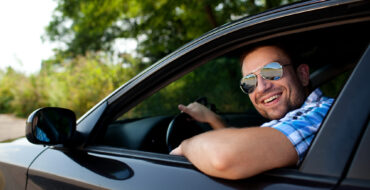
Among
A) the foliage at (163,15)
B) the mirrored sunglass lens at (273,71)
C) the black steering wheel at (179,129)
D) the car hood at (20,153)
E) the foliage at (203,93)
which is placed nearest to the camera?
the mirrored sunglass lens at (273,71)

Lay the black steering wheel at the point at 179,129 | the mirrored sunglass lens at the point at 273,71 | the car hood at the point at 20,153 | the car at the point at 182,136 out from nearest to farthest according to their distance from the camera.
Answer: the car at the point at 182,136
the mirrored sunglass lens at the point at 273,71
the car hood at the point at 20,153
the black steering wheel at the point at 179,129

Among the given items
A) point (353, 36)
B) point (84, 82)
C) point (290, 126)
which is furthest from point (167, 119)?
point (84, 82)

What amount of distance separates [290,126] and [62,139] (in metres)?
1.16

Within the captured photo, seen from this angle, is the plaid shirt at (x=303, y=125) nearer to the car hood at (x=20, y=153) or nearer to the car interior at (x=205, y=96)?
the car interior at (x=205, y=96)

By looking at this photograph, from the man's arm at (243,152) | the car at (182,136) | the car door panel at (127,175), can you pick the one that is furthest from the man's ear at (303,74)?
the car door panel at (127,175)

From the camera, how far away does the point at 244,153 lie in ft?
3.32

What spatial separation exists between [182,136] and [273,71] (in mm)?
787

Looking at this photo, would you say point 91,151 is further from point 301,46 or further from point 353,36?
point 353,36

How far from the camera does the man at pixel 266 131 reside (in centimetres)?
102

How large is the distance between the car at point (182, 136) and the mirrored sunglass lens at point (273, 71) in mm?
138

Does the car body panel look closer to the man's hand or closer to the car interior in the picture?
the car interior

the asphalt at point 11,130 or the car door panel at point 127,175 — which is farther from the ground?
the car door panel at point 127,175

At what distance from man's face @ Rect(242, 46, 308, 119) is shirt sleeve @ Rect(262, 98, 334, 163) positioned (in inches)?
8.1

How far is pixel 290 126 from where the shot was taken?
1.15 meters
